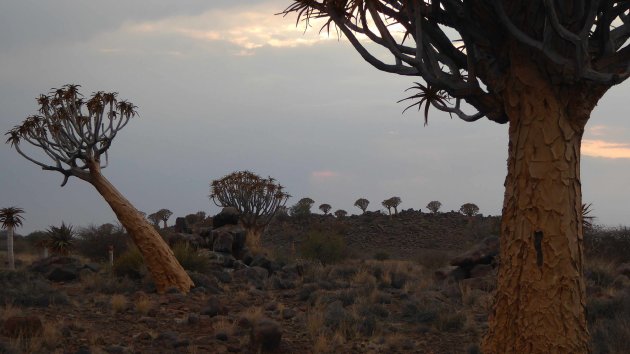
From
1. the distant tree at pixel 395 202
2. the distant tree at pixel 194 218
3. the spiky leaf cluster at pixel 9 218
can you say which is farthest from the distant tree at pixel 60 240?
the distant tree at pixel 395 202

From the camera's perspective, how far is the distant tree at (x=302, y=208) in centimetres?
5162

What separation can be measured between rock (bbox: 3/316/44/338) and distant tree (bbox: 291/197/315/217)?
134 feet

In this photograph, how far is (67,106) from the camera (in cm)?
1689

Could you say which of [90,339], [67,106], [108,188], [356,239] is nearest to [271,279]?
[108,188]

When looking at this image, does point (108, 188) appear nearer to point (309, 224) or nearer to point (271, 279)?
point (271, 279)

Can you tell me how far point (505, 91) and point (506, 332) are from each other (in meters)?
2.83

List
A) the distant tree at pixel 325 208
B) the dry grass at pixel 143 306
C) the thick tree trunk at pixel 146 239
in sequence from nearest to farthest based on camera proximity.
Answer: the dry grass at pixel 143 306 < the thick tree trunk at pixel 146 239 < the distant tree at pixel 325 208

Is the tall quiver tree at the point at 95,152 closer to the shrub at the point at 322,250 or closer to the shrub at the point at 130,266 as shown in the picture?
the shrub at the point at 130,266

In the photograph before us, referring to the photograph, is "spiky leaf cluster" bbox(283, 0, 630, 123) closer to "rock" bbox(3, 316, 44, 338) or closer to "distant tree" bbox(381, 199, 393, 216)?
"rock" bbox(3, 316, 44, 338)

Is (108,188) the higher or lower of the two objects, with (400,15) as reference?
lower

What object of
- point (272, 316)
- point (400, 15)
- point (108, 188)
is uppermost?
point (400, 15)

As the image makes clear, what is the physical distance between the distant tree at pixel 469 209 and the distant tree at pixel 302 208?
11958 mm

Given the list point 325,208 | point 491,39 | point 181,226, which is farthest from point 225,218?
point 325,208

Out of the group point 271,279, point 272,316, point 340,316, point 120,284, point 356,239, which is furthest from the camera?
point 356,239
